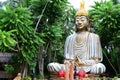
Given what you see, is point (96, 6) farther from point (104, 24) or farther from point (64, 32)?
point (64, 32)

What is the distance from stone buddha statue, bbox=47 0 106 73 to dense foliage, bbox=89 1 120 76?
14.7 inches

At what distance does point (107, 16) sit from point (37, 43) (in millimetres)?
2248

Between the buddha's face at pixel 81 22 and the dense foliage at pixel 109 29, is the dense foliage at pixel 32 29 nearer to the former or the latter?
the buddha's face at pixel 81 22

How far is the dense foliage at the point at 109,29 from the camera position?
9539mm

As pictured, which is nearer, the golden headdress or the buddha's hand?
the buddha's hand

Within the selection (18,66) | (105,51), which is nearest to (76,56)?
(105,51)

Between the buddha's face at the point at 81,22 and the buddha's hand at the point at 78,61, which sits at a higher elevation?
the buddha's face at the point at 81,22

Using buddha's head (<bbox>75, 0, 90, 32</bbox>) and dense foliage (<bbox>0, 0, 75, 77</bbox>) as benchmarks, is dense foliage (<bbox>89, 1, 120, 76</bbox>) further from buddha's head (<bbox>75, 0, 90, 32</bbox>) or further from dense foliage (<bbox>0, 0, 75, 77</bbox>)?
dense foliage (<bbox>0, 0, 75, 77</bbox>)

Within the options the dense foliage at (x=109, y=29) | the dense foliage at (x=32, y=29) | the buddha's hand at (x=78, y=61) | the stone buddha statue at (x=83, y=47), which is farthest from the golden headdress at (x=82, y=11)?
the buddha's hand at (x=78, y=61)

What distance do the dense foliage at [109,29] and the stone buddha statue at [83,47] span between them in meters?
0.37

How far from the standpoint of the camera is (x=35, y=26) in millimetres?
9789

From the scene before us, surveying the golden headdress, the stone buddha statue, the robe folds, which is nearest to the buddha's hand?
the stone buddha statue

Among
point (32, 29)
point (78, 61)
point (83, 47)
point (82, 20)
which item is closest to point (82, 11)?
point (82, 20)

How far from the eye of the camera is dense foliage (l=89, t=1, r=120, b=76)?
9.54 m
